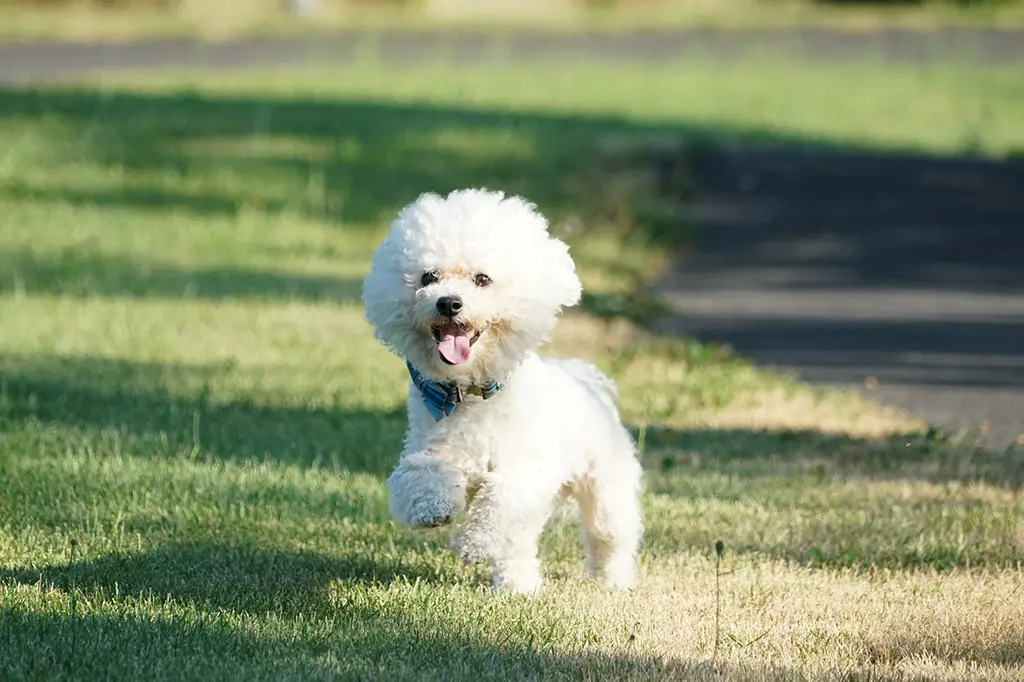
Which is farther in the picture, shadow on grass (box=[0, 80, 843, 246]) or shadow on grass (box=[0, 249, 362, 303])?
shadow on grass (box=[0, 80, 843, 246])

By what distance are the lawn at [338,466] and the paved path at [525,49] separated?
8505 mm

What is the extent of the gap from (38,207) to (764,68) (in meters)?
19.0

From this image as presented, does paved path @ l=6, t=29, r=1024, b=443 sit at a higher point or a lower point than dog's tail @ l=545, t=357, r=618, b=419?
higher

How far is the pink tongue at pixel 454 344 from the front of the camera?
5.59 m

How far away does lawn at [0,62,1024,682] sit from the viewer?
17.8ft

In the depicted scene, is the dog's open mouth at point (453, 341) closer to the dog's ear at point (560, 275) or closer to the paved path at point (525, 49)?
the dog's ear at point (560, 275)

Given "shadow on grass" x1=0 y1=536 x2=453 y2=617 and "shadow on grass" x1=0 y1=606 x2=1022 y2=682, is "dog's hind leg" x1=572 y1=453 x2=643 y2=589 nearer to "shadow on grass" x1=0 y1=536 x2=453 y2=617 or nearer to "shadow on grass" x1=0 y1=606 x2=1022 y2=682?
"shadow on grass" x1=0 y1=536 x2=453 y2=617

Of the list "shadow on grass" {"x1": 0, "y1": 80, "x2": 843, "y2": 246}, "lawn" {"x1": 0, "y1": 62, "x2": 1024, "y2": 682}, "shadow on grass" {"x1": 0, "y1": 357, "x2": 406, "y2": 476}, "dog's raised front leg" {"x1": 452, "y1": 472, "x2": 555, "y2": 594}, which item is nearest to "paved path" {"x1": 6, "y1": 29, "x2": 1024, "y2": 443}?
"lawn" {"x1": 0, "y1": 62, "x2": 1024, "y2": 682}

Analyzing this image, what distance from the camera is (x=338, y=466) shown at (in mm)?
8203

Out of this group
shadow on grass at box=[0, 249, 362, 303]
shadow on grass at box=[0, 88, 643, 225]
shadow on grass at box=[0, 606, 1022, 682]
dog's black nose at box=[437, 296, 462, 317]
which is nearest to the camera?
shadow on grass at box=[0, 606, 1022, 682]

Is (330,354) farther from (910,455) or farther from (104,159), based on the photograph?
(104,159)

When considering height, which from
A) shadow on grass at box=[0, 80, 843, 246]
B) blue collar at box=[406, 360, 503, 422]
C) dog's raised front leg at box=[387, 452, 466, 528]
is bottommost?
dog's raised front leg at box=[387, 452, 466, 528]

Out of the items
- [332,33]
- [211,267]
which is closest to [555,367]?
[211,267]

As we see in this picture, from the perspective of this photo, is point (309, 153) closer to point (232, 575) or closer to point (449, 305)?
point (232, 575)
